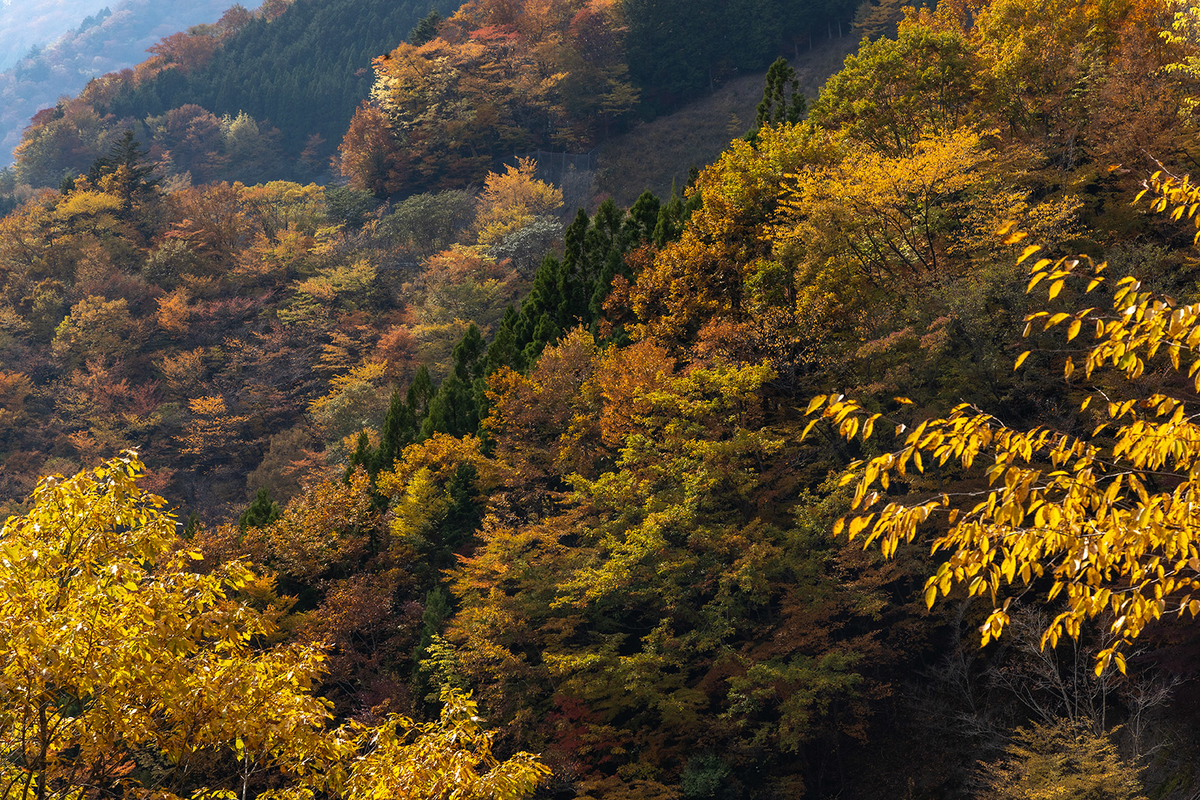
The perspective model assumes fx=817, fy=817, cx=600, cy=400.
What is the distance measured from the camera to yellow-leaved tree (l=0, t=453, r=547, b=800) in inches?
207

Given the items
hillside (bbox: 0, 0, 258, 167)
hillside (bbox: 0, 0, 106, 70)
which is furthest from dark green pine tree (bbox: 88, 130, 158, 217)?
hillside (bbox: 0, 0, 106, 70)

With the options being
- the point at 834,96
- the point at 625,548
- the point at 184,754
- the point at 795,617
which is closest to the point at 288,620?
the point at 625,548

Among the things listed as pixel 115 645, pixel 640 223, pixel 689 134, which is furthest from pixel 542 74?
pixel 115 645

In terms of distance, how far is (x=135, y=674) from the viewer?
5.48 m

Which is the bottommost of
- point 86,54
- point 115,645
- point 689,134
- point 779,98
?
point 689,134

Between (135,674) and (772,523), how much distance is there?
48.2 ft

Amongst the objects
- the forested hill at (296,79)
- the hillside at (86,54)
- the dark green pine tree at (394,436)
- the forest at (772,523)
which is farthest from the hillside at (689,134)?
the hillside at (86,54)

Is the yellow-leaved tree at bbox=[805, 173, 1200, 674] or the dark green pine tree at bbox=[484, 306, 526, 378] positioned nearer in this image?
the yellow-leaved tree at bbox=[805, 173, 1200, 674]

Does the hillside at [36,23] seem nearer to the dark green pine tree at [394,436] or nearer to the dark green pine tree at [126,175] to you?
the dark green pine tree at [126,175]

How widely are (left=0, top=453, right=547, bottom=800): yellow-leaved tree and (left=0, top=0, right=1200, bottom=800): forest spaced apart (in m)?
0.04

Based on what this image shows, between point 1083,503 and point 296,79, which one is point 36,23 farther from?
point 1083,503

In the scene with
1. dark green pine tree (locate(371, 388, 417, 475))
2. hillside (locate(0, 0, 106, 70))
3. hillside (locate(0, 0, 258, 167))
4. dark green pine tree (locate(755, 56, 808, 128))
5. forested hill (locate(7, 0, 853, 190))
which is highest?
hillside (locate(0, 0, 106, 70))

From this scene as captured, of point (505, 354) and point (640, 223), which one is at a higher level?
point (640, 223)

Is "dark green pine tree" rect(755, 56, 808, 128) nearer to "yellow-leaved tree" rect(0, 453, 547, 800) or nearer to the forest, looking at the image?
the forest
